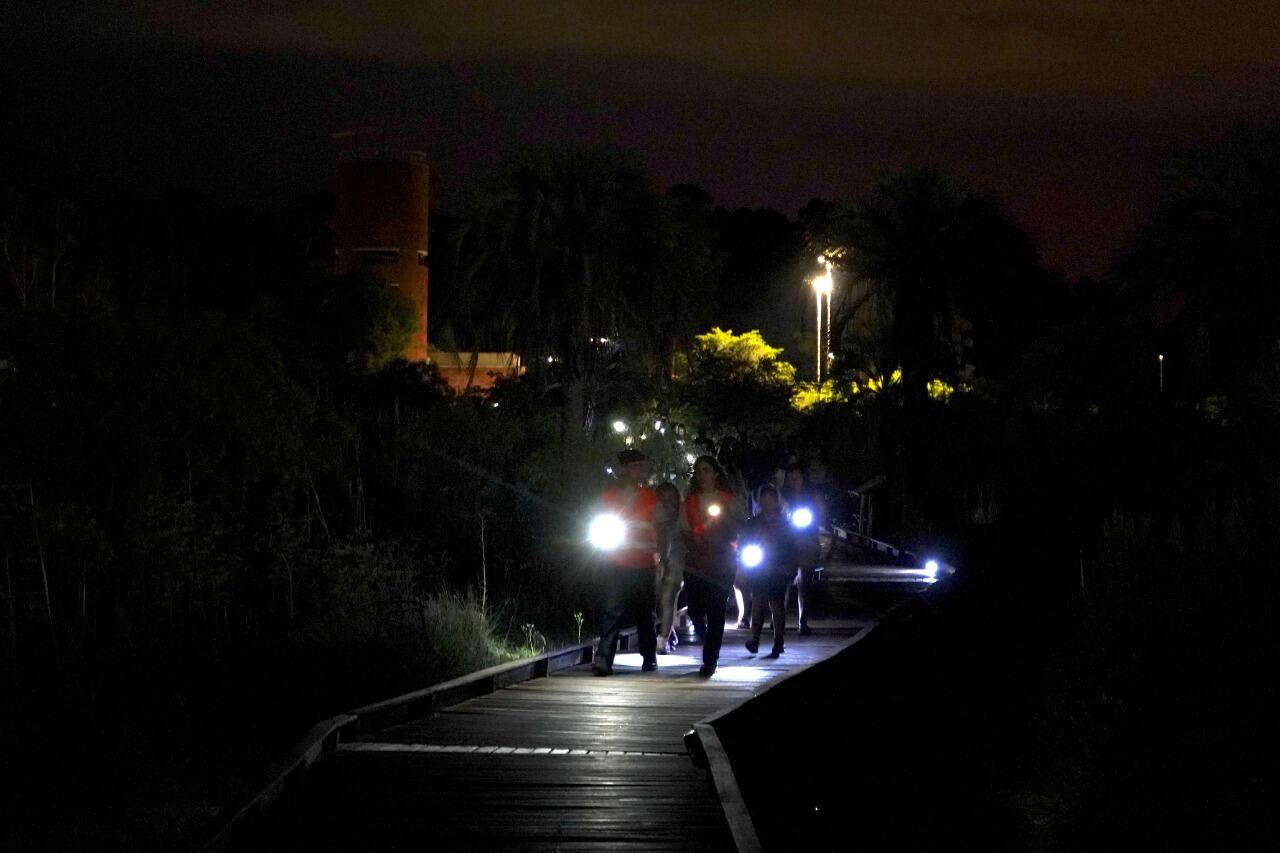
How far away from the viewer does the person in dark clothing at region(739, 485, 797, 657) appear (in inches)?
725

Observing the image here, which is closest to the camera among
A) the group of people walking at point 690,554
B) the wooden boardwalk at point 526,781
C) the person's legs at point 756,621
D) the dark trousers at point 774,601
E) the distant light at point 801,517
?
the wooden boardwalk at point 526,781

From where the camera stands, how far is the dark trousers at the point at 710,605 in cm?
1619

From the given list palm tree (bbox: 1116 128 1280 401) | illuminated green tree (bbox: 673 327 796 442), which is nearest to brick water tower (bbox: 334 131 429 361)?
illuminated green tree (bbox: 673 327 796 442)

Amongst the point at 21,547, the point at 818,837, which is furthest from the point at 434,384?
the point at 818,837

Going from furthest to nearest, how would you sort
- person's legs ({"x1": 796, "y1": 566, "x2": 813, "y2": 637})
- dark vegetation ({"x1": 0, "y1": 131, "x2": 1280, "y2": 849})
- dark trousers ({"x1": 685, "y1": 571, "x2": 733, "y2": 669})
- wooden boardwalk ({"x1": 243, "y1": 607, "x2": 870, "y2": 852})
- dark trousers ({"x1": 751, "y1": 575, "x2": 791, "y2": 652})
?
person's legs ({"x1": 796, "y1": 566, "x2": 813, "y2": 637}) < dark trousers ({"x1": 751, "y1": 575, "x2": 791, "y2": 652}) < dark trousers ({"x1": 685, "y1": 571, "x2": 733, "y2": 669}) < dark vegetation ({"x1": 0, "y1": 131, "x2": 1280, "y2": 849}) < wooden boardwalk ({"x1": 243, "y1": 607, "x2": 870, "y2": 852})

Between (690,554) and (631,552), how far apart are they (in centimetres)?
80

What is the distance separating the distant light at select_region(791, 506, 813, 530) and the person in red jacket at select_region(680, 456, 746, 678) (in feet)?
12.5

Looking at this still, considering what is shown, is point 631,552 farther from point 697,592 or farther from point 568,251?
point 568,251

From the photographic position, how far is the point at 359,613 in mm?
17984

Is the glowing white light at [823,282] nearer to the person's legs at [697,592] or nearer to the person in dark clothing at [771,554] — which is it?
the person in dark clothing at [771,554]

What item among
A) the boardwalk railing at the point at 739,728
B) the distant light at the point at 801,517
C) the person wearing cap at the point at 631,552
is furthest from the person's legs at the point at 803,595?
the person wearing cap at the point at 631,552

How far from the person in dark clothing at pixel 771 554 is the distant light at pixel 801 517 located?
1.34m

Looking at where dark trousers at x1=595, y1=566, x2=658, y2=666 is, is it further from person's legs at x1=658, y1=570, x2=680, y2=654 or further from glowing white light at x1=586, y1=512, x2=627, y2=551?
person's legs at x1=658, y1=570, x2=680, y2=654

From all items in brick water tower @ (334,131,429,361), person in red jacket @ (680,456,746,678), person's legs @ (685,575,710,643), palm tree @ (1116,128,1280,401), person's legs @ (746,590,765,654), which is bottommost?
person's legs @ (746,590,765,654)
